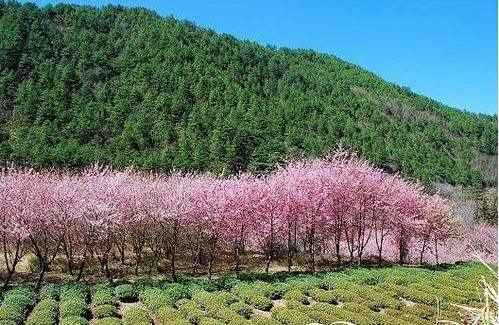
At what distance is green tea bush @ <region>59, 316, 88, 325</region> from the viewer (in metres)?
21.1

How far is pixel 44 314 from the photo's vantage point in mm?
22297

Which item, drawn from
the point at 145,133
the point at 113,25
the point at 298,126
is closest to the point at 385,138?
the point at 298,126

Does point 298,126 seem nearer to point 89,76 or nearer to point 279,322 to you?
point 89,76

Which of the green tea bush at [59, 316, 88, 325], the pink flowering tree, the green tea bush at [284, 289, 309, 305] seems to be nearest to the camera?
the green tea bush at [59, 316, 88, 325]

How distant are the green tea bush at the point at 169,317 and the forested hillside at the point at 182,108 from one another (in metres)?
56.2

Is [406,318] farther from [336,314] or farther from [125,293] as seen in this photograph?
[125,293]

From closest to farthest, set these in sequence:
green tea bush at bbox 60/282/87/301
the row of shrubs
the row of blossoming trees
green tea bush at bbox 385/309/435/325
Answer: the row of shrubs, green tea bush at bbox 385/309/435/325, green tea bush at bbox 60/282/87/301, the row of blossoming trees

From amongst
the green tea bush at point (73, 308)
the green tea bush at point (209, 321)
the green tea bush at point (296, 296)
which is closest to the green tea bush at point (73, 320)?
the green tea bush at point (73, 308)

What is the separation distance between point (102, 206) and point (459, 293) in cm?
2208

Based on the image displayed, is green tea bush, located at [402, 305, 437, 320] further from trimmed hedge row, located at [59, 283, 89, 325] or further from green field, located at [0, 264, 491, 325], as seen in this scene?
trimmed hedge row, located at [59, 283, 89, 325]

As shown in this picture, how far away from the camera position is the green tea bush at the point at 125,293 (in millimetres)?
27656

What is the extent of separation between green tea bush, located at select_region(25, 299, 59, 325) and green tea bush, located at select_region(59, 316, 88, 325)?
0.43 metres

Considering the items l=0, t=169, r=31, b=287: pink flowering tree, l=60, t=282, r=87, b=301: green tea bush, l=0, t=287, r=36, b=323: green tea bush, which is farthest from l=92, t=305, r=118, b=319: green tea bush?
l=0, t=169, r=31, b=287: pink flowering tree

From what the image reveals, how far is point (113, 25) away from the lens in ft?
463
